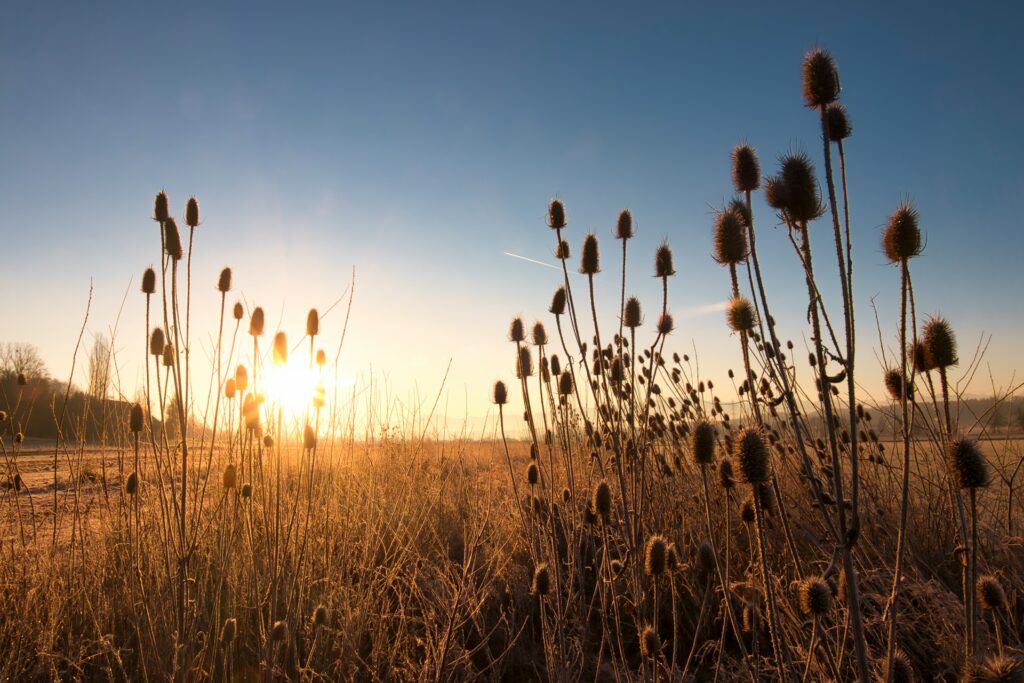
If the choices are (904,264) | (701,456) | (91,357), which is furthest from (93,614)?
(904,264)

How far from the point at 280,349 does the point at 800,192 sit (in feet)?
9.48

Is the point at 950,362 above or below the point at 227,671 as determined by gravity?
above

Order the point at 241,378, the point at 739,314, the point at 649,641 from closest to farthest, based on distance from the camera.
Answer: the point at 739,314, the point at 649,641, the point at 241,378

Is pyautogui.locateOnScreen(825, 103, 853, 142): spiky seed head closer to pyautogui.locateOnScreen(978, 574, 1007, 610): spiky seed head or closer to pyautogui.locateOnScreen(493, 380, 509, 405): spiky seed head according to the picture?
pyautogui.locateOnScreen(978, 574, 1007, 610): spiky seed head

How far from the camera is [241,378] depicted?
11.9ft

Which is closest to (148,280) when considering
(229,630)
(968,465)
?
(229,630)

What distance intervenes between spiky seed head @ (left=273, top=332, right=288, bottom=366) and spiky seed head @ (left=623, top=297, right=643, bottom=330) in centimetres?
203

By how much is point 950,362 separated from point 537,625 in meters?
2.89

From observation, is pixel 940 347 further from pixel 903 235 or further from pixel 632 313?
pixel 632 313

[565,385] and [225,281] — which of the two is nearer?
[225,281]

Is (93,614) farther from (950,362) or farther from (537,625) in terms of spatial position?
(950,362)

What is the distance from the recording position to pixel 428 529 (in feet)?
16.7

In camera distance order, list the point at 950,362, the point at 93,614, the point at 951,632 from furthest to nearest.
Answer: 1. the point at 93,614
2. the point at 951,632
3. the point at 950,362

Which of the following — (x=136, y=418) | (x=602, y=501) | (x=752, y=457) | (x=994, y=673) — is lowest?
(x=994, y=673)
